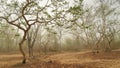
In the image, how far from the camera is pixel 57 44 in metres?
55.2

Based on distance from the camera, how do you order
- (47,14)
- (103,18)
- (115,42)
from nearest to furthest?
(47,14) < (103,18) < (115,42)

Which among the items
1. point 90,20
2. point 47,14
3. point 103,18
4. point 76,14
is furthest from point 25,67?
point 90,20

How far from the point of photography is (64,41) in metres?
62.3

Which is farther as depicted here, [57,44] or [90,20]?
[57,44]

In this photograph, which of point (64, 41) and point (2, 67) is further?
point (64, 41)

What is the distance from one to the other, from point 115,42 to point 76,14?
34.0 m

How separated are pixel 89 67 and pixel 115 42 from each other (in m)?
34.2

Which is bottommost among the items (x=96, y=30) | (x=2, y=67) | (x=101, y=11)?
(x=2, y=67)

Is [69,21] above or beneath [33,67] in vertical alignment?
above

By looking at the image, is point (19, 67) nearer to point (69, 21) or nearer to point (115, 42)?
point (69, 21)

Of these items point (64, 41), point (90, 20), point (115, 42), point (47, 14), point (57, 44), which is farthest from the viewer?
point (64, 41)

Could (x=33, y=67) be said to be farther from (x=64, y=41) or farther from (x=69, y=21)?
(x=64, y=41)

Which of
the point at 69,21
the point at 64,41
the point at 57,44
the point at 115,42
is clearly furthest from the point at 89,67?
the point at 64,41

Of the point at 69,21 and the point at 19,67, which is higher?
the point at 69,21
